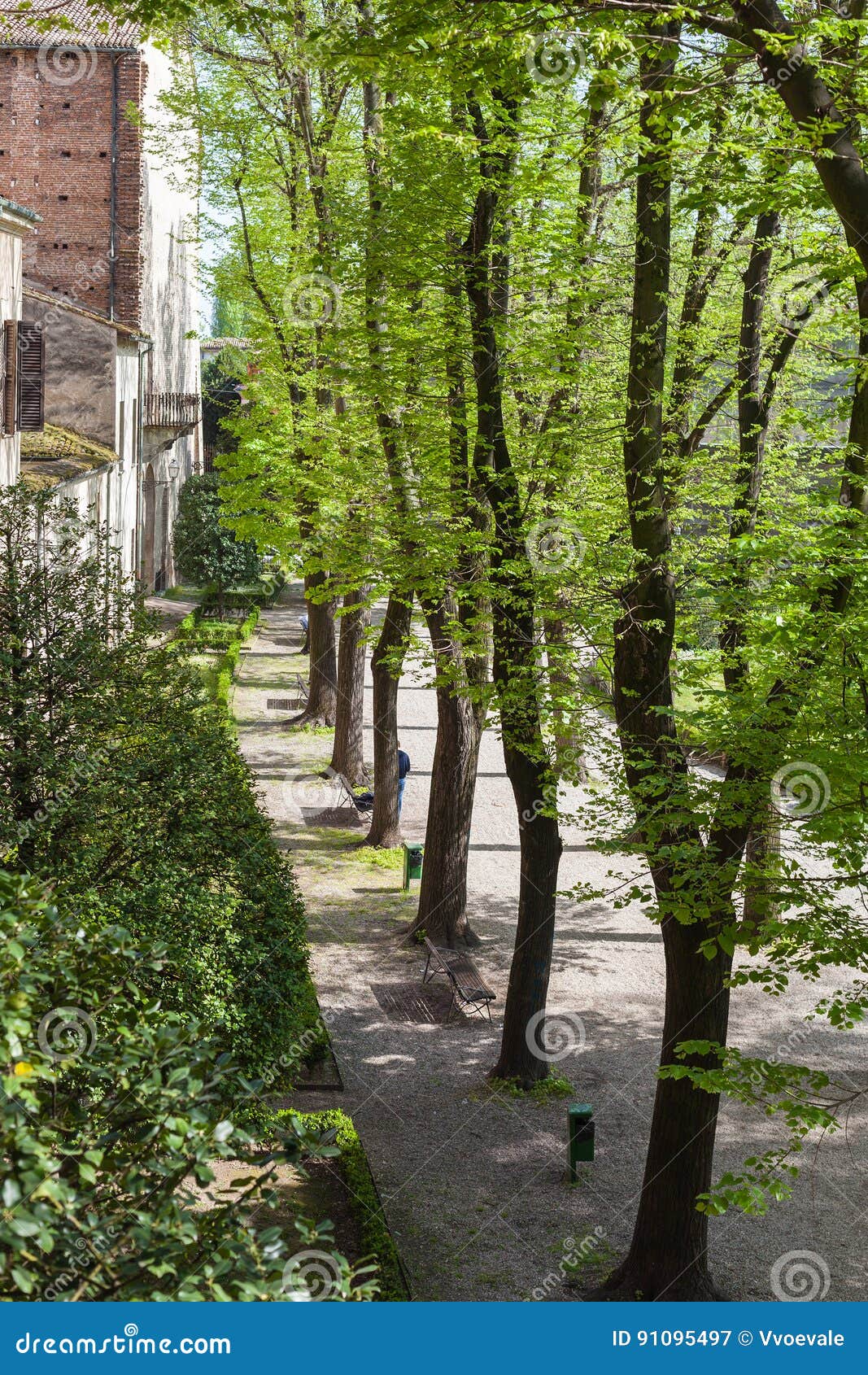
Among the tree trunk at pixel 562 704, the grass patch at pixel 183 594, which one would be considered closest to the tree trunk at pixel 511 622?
the tree trunk at pixel 562 704

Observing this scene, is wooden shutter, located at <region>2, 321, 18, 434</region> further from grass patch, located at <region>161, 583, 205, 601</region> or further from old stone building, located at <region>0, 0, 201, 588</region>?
grass patch, located at <region>161, 583, 205, 601</region>

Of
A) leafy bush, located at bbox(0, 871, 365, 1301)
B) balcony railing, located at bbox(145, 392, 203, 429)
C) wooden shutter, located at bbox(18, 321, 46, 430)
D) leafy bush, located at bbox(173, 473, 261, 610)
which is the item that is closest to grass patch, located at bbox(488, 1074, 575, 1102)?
leafy bush, located at bbox(0, 871, 365, 1301)

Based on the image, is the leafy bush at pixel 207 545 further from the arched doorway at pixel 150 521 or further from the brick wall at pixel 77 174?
the brick wall at pixel 77 174

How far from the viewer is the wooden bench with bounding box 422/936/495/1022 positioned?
1450 cm

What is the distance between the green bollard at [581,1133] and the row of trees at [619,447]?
153 centimetres

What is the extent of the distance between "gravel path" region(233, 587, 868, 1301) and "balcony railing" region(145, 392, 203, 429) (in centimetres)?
1790

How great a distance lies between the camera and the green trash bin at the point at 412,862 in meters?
18.2

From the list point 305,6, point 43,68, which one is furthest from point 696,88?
point 43,68

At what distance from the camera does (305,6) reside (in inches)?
647

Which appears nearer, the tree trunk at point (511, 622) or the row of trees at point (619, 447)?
the row of trees at point (619, 447)

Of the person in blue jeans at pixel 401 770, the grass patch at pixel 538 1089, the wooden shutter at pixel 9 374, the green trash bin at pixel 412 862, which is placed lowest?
the grass patch at pixel 538 1089

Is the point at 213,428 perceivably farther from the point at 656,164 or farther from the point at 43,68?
the point at 656,164

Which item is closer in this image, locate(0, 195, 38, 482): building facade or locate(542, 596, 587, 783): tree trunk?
locate(542, 596, 587, 783): tree trunk

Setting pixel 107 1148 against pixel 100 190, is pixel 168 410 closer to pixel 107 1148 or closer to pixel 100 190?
pixel 100 190
